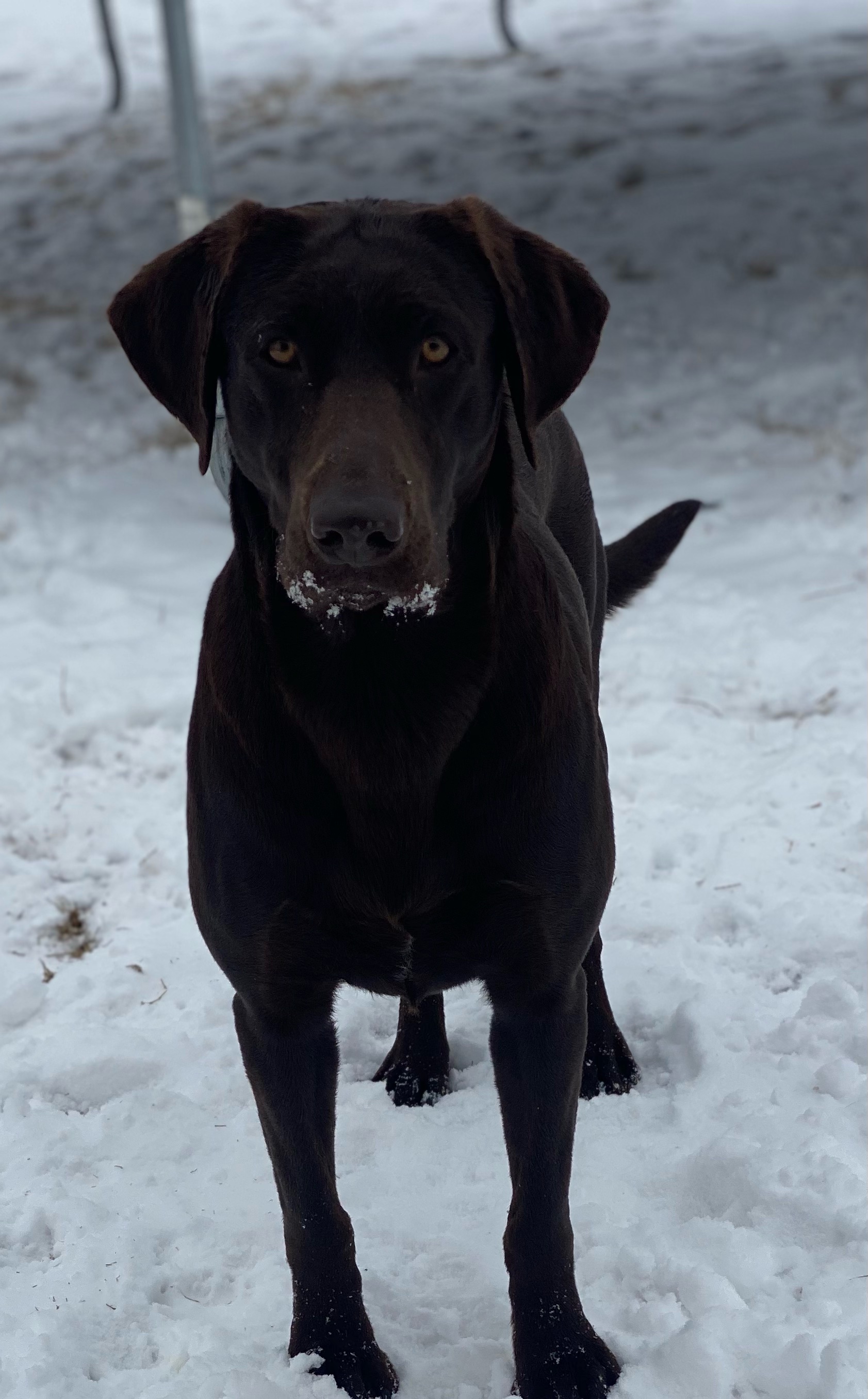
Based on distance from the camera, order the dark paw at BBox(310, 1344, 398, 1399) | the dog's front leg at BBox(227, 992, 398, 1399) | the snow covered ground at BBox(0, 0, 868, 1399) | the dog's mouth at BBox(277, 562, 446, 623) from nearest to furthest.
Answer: the dog's mouth at BBox(277, 562, 446, 623)
the dog's front leg at BBox(227, 992, 398, 1399)
the dark paw at BBox(310, 1344, 398, 1399)
the snow covered ground at BBox(0, 0, 868, 1399)

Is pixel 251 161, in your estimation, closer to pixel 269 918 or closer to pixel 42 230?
pixel 42 230

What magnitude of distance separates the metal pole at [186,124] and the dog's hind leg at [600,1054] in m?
4.48

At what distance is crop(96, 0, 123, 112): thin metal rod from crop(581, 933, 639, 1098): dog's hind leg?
36.6ft

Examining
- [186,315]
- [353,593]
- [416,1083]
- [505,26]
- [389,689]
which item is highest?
[186,315]

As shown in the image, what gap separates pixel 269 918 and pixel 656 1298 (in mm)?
888

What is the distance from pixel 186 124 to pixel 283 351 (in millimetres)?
5008

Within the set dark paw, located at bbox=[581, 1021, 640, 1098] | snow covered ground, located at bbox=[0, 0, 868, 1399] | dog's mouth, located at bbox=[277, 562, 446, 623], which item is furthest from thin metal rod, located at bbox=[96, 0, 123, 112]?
dog's mouth, located at bbox=[277, 562, 446, 623]

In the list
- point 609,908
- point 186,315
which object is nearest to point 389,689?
point 186,315

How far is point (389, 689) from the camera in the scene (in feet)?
5.93

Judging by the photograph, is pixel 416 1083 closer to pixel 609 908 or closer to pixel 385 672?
pixel 609 908

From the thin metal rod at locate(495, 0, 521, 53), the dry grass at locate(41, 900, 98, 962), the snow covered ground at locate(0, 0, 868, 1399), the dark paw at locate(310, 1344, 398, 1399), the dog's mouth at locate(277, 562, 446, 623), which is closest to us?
the dog's mouth at locate(277, 562, 446, 623)

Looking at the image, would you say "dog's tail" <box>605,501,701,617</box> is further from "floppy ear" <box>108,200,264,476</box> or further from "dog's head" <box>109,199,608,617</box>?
"floppy ear" <box>108,200,264,476</box>

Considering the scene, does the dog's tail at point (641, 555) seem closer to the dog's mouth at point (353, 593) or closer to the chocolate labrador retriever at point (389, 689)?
the chocolate labrador retriever at point (389, 689)

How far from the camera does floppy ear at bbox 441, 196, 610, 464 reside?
5.84 feet
